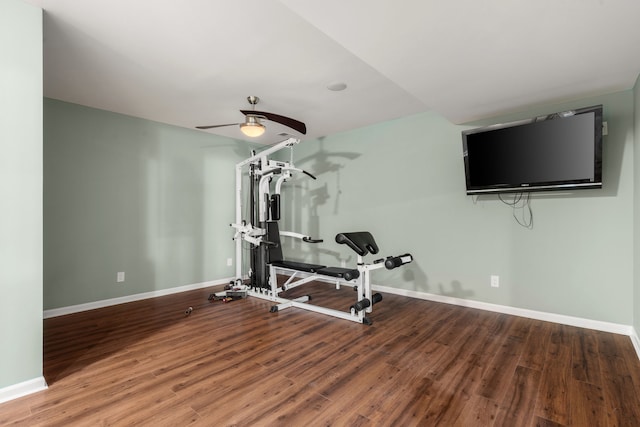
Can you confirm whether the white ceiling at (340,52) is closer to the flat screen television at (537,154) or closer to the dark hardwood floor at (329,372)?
the flat screen television at (537,154)

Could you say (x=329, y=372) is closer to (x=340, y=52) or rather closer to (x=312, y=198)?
(x=340, y=52)

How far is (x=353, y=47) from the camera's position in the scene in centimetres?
200

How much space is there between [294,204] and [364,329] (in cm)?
306

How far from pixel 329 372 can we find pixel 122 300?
10.4 feet

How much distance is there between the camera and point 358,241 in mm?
3369

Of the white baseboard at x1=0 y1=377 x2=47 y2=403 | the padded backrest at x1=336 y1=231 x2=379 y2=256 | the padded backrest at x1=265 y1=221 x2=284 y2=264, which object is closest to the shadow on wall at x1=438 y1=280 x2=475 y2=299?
the padded backrest at x1=336 y1=231 x2=379 y2=256

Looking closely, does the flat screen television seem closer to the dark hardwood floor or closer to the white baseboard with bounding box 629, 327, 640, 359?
the white baseboard with bounding box 629, 327, 640, 359

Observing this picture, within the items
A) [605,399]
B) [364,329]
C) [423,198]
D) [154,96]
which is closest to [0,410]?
[364,329]

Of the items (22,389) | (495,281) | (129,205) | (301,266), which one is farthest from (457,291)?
(129,205)

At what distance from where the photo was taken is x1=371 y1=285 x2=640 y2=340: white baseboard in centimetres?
282

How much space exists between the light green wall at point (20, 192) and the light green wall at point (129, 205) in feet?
6.28

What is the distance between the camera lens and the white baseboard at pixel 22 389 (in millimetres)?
1814

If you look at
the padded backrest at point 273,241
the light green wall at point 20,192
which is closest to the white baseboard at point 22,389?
the light green wall at point 20,192

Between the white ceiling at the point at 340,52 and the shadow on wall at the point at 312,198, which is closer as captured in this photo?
the white ceiling at the point at 340,52
